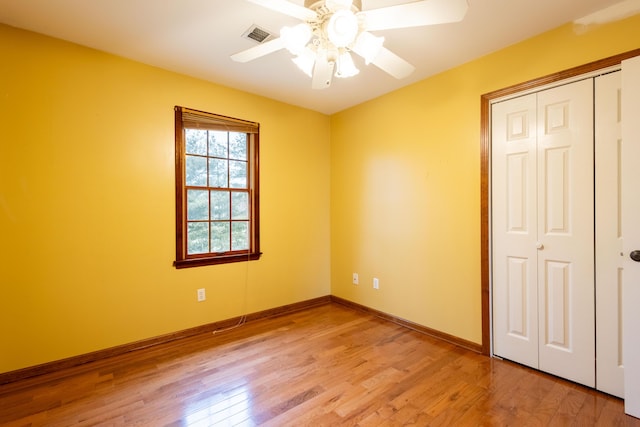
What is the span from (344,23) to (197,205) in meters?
2.25

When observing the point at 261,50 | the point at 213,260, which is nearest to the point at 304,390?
the point at 213,260

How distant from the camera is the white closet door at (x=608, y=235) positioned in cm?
188

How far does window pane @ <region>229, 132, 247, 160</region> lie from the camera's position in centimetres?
319

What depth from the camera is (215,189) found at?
306 cm

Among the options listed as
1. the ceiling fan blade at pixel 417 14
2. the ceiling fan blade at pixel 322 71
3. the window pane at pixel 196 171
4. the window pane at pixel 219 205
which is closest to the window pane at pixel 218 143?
the window pane at pixel 196 171

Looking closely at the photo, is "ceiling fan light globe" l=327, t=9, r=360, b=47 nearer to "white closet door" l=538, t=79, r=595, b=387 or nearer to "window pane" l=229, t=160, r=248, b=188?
"white closet door" l=538, t=79, r=595, b=387

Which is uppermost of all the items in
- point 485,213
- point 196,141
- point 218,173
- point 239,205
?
point 196,141

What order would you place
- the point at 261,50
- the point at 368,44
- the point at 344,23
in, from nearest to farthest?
the point at 344,23 → the point at 368,44 → the point at 261,50

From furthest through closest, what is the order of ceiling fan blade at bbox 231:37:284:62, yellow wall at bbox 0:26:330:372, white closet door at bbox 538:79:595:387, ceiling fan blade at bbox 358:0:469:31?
yellow wall at bbox 0:26:330:372 → white closet door at bbox 538:79:595:387 → ceiling fan blade at bbox 231:37:284:62 → ceiling fan blade at bbox 358:0:469:31

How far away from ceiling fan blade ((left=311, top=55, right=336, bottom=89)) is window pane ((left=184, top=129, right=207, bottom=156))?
1.56 meters

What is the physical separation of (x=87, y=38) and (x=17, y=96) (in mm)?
644

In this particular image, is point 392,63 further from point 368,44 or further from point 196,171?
point 196,171

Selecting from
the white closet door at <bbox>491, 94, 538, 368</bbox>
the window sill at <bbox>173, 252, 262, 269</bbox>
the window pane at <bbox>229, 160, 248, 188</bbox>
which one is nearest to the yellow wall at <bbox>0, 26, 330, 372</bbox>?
the window sill at <bbox>173, 252, 262, 269</bbox>

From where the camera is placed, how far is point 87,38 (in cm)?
225
